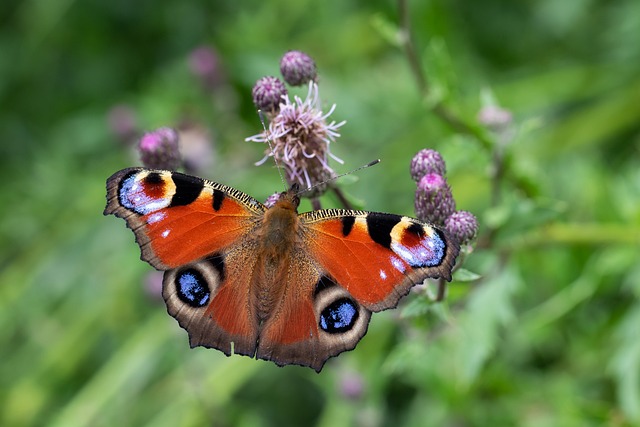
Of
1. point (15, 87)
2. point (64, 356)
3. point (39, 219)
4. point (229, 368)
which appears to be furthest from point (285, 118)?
point (15, 87)

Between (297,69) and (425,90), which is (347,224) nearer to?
(297,69)

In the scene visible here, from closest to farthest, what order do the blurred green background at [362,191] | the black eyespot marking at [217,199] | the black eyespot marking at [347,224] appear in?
the black eyespot marking at [347,224]
the black eyespot marking at [217,199]
the blurred green background at [362,191]

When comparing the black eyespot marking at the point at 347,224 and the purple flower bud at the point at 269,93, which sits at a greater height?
the purple flower bud at the point at 269,93

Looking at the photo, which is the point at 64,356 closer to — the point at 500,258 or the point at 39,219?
the point at 39,219

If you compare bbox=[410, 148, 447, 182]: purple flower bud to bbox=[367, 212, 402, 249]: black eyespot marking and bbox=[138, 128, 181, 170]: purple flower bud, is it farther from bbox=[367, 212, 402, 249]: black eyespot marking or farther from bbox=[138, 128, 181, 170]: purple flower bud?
bbox=[138, 128, 181, 170]: purple flower bud

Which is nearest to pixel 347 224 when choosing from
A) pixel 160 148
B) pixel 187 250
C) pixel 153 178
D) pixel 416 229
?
pixel 416 229

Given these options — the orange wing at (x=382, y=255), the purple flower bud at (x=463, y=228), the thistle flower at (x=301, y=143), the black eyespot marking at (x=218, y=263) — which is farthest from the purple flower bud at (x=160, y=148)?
the purple flower bud at (x=463, y=228)

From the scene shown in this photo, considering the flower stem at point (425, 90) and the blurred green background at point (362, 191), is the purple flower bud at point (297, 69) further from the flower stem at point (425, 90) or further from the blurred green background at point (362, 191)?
the flower stem at point (425, 90)

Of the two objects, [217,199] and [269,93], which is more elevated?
[269,93]
